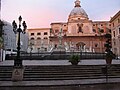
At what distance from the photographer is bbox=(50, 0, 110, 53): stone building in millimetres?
74500

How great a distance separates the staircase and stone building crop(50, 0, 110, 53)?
54.9 m

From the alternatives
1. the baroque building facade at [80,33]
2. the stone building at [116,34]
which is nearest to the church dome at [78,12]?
the baroque building facade at [80,33]

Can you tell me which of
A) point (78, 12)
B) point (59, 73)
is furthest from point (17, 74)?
point (78, 12)

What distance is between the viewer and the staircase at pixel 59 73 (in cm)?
1388

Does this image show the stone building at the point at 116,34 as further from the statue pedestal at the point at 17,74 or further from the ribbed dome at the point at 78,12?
the statue pedestal at the point at 17,74

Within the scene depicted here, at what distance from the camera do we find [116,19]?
54.2 metres

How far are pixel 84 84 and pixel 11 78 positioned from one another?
5060mm

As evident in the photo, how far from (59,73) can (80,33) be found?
62.9 m

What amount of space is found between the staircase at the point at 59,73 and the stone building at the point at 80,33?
54893mm

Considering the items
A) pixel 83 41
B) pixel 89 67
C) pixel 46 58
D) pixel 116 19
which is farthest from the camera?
pixel 83 41

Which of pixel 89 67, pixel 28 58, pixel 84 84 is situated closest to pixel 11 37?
pixel 28 58

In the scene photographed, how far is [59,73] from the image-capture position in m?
14.8

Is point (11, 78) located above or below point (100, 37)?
below

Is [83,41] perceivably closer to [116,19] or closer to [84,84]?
[116,19]
